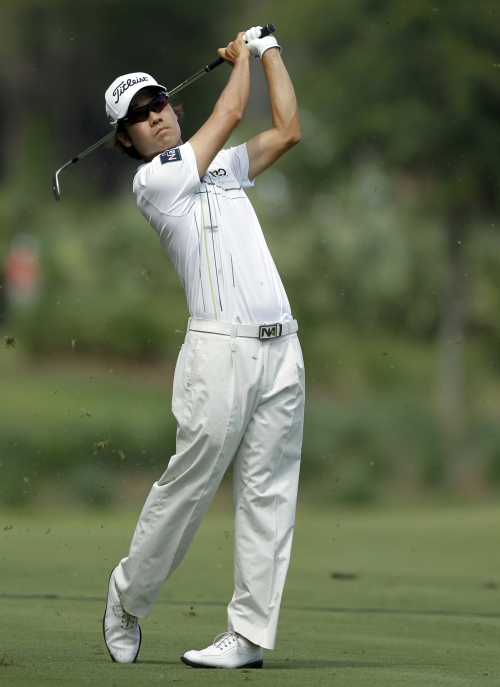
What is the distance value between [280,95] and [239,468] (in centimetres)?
80

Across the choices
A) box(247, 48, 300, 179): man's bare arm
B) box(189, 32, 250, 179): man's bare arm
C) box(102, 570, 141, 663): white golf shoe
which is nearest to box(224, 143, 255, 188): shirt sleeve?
box(247, 48, 300, 179): man's bare arm

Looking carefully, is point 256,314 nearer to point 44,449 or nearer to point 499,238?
point 44,449

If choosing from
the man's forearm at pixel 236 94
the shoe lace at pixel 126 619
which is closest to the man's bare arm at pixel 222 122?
the man's forearm at pixel 236 94

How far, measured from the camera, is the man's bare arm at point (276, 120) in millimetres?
2146

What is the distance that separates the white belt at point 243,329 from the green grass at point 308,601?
66 cm

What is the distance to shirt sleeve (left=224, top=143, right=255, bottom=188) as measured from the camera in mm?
2166

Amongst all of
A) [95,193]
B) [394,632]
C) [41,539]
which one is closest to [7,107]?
[95,193]

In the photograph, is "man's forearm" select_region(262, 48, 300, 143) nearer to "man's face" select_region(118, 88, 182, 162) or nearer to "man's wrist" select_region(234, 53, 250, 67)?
"man's wrist" select_region(234, 53, 250, 67)

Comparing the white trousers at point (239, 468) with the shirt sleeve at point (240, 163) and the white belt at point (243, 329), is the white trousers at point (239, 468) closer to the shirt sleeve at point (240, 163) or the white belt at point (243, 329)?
the white belt at point (243, 329)

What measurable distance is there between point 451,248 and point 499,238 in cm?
38

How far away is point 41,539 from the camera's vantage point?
450 cm

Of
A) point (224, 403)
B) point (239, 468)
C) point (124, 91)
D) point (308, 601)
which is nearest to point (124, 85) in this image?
point (124, 91)

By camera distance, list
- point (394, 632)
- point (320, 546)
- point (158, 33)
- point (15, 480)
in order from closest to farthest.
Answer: point (394, 632) → point (320, 546) → point (15, 480) → point (158, 33)

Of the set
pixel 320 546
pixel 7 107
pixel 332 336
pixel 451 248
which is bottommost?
pixel 320 546
